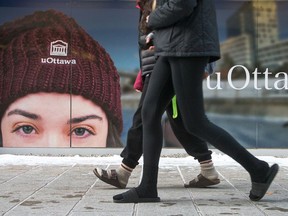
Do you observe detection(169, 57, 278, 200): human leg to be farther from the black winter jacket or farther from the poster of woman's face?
the poster of woman's face

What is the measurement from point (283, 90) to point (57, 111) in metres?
3.61

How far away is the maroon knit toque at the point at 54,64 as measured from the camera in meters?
8.86

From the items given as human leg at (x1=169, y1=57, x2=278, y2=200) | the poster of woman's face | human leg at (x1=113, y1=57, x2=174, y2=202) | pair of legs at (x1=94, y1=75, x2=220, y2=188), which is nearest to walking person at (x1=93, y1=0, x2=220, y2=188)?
pair of legs at (x1=94, y1=75, x2=220, y2=188)

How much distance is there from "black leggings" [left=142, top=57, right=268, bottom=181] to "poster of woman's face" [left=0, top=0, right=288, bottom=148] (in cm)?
460

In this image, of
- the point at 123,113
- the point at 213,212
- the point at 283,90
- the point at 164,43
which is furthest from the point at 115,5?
the point at 213,212

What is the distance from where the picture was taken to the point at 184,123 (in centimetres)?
420

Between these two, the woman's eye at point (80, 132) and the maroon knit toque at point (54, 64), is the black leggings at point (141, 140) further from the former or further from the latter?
the woman's eye at point (80, 132)

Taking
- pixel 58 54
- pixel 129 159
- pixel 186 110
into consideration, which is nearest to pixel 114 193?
pixel 129 159

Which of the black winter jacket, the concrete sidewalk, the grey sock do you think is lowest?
the concrete sidewalk

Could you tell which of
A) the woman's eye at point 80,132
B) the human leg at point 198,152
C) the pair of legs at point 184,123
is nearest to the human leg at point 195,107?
the pair of legs at point 184,123

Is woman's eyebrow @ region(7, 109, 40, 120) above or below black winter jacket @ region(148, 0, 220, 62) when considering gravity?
below

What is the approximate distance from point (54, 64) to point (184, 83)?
16.7 ft

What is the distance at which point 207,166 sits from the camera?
516 centimetres

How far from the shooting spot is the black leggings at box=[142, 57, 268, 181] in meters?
4.11
